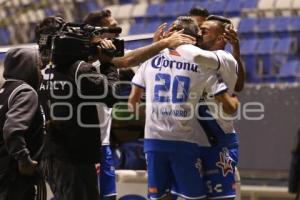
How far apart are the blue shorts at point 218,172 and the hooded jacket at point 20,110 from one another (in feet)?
4.04

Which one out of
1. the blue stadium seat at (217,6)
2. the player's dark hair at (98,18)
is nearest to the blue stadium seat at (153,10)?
the blue stadium seat at (217,6)

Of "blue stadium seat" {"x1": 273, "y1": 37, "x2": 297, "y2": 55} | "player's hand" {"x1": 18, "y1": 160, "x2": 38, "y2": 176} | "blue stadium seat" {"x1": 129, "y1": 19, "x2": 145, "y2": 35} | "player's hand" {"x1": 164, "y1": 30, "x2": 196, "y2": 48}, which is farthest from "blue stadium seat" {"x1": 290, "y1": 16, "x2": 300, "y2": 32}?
"player's hand" {"x1": 18, "y1": 160, "x2": 38, "y2": 176}

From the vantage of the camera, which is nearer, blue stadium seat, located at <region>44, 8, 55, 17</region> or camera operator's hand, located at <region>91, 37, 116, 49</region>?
camera operator's hand, located at <region>91, 37, 116, 49</region>

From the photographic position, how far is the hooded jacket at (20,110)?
5.73 meters

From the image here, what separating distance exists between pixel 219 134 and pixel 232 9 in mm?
7158

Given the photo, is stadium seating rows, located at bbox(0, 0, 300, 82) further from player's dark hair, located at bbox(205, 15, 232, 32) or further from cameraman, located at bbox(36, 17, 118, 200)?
cameraman, located at bbox(36, 17, 118, 200)

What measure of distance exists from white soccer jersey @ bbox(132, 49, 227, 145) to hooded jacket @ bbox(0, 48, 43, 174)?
863 millimetres

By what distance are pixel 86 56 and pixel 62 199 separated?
3.41ft

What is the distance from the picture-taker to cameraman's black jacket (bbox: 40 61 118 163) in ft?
19.5

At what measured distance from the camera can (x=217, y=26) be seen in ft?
21.3

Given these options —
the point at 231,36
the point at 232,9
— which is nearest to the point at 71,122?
the point at 231,36

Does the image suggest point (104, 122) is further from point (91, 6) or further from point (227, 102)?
point (91, 6)

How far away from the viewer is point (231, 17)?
1323 cm

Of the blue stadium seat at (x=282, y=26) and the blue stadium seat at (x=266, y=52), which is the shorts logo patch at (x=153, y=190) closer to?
the blue stadium seat at (x=266, y=52)
